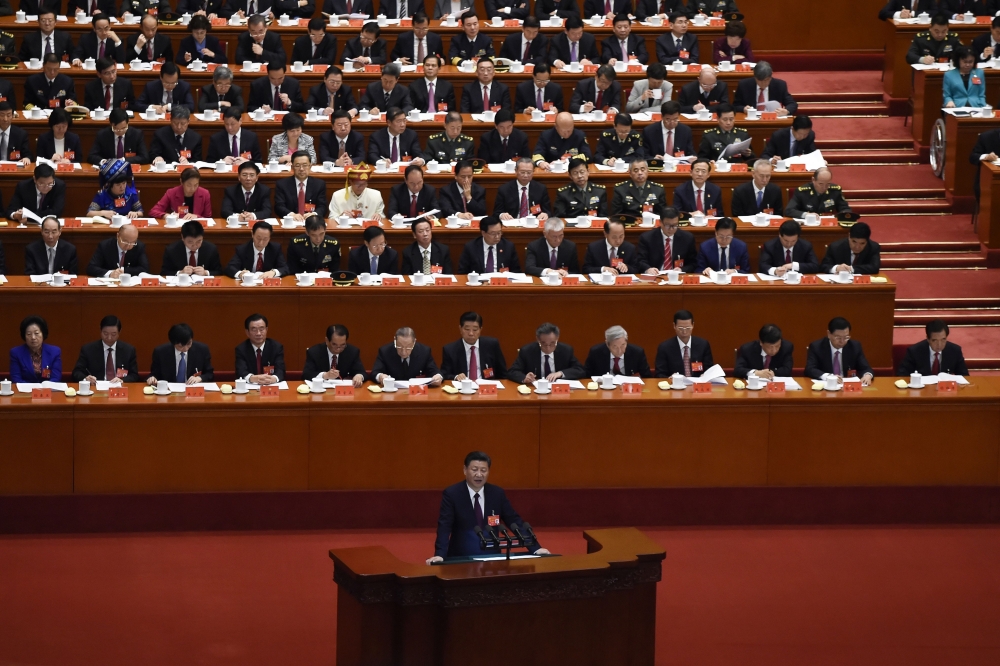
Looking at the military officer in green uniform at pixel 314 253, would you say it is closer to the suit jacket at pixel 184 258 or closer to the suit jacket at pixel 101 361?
the suit jacket at pixel 184 258

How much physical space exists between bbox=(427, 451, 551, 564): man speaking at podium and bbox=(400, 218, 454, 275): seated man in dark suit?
3600 millimetres

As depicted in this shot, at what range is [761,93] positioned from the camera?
13.2 metres

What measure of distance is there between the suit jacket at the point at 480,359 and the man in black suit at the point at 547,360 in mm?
144

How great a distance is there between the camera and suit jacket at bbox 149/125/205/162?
12227mm

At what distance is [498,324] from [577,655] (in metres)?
4.50

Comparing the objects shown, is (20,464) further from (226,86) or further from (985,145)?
(985,145)

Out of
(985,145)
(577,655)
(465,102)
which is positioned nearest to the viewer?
(577,655)

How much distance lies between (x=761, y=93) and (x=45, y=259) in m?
6.34

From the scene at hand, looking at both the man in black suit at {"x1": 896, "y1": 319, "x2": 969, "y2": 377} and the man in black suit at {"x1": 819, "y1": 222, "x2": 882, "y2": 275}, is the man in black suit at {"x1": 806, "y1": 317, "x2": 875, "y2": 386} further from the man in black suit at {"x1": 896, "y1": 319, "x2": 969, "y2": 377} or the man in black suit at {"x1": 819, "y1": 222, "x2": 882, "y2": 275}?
the man in black suit at {"x1": 819, "y1": 222, "x2": 882, "y2": 275}

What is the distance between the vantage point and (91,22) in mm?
13945

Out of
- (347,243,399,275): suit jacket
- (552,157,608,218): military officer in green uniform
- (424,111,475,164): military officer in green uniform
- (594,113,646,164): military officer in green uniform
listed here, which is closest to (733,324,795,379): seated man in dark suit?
(552,157,608,218): military officer in green uniform

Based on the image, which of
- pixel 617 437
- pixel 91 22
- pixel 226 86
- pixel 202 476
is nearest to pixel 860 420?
pixel 617 437

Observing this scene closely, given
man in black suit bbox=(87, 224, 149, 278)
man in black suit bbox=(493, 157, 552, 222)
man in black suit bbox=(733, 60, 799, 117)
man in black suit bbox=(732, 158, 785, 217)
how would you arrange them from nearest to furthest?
1. man in black suit bbox=(87, 224, 149, 278)
2. man in black suit bbox=(493, 157, 552, 222)
3. man in black suit bbox=(732, 158, 785, 217)
4. man in black suit bbox=(733, 60, 799, 117)

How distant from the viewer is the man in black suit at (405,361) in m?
9.41
